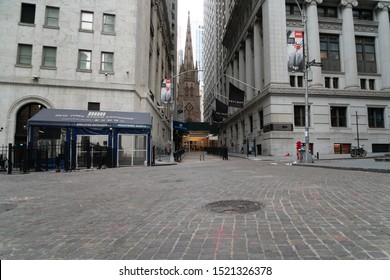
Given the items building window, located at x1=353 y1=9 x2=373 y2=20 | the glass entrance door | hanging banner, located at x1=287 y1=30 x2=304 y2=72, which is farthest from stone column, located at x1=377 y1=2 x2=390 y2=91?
the glass entrance door

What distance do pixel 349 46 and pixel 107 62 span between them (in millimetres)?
33757

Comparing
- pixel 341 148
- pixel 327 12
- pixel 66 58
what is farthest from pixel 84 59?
pixel 327 12

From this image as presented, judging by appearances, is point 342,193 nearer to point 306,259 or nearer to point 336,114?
point 306,259

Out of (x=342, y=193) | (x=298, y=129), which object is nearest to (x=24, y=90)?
(x=342, y=193)

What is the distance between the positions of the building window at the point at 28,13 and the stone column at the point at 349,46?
39.6 meters

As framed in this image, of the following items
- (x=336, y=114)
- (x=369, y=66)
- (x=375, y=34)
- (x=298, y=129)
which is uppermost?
(x=375, y=34)

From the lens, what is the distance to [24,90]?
70.8 ft

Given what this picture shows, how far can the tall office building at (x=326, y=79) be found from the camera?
30969 mm

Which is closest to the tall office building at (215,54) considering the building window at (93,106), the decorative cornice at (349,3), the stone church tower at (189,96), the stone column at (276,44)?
the stone church tower at (189,96)

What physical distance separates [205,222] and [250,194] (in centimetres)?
273

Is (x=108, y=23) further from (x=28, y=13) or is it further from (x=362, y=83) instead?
(x=362, y=83)

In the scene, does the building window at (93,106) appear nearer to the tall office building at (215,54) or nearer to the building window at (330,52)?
the building window at (330,52)

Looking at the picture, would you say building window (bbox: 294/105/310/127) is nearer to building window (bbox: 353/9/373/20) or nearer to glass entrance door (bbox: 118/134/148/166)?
building window (bbox: 353/9/373/20)

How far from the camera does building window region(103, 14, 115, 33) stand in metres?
24.1
